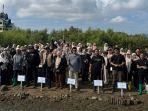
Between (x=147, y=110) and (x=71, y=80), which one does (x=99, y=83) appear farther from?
(x=147, y=110)

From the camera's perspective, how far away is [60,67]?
2231 centimetres

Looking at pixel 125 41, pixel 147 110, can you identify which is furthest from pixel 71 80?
pixel 125 41

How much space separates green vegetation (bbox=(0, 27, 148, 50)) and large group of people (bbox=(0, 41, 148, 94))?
35.3 meters

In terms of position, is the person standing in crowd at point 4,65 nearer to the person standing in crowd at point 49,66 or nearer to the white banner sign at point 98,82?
the person standing in crowd at point 49,66

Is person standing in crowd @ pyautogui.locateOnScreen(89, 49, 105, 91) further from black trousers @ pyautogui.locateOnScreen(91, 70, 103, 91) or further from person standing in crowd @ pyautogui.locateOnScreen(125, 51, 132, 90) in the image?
person standing in crowd @ pyautogui.locateOnScreen(125, 51, 132, 90)

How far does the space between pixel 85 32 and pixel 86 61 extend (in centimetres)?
4069

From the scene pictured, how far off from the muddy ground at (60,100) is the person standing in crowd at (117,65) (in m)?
0.80

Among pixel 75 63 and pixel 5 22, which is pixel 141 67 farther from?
pixel 5 22

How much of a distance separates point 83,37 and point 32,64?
127ft

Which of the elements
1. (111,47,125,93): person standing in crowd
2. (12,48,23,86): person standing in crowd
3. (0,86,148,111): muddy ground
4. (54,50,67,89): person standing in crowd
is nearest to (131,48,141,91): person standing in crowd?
(111,47,125,93): person standing in crowd

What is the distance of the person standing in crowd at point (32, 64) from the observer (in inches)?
895

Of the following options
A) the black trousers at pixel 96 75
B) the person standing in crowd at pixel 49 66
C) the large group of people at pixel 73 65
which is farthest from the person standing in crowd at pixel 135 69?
the person standing in crowd at pixel 49 66

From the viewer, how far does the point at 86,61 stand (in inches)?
895

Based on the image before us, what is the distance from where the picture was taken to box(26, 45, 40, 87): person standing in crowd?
22734 millimetres
